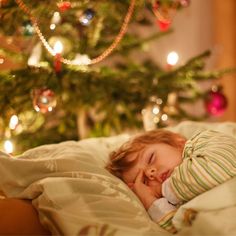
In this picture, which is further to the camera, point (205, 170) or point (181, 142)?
point (181, 142)

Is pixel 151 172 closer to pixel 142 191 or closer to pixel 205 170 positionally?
pixel 142 191

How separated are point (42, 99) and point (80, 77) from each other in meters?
0.25

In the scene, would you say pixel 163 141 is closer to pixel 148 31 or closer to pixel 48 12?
pixel 48 12

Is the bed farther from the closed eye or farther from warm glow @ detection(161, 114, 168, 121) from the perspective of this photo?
warm glow @ detection(161, 114, 168, 121)

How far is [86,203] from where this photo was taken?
83 centimetres

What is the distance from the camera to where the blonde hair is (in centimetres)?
109

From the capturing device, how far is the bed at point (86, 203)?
0.79 m

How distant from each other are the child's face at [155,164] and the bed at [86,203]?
0.09 meters

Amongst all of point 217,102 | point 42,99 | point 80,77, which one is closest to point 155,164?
point 42,99

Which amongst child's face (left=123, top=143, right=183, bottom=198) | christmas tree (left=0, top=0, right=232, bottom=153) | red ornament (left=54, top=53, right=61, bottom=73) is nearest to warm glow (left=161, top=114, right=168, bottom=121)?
christmas tree (left=0, top=0, right=232, bottom=153)

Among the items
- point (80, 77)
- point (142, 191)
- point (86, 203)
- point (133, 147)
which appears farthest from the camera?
point (80, 77)

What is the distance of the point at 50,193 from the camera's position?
0.84 metres

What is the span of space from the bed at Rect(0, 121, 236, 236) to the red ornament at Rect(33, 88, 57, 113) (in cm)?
38

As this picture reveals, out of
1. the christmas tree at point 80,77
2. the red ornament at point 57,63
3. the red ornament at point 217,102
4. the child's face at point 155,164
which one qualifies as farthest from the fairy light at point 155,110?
Result: the child's face at point 155,164
